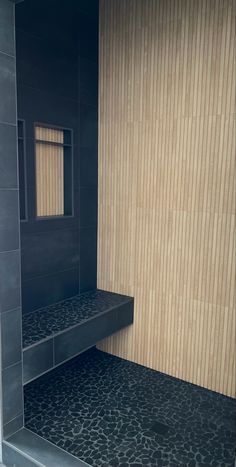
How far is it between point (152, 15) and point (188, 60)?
25.8 inches

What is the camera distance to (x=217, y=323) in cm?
356

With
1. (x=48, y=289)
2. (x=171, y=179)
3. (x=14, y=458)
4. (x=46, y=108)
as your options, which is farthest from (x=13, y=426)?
(x=46, y=108)

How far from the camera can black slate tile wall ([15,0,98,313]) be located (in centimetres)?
343

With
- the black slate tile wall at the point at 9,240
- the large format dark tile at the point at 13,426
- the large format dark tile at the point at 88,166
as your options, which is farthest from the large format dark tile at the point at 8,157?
the large format dark tile at the point at 13,426

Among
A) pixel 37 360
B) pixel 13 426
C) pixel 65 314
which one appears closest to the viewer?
pixel 13 426

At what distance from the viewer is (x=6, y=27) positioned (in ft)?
8.09

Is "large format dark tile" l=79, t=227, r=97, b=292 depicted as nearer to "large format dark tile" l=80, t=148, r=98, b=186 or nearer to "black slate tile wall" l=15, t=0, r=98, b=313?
"black slate tile wall" l=15, t=0, r=98, b=313

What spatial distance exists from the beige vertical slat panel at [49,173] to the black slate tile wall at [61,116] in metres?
0.13

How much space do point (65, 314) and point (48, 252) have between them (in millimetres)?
639

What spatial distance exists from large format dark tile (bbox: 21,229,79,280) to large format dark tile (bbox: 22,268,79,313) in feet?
0.21

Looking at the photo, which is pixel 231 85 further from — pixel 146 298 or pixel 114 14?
pixel 146 298

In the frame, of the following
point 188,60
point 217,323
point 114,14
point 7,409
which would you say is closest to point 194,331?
point 217,323

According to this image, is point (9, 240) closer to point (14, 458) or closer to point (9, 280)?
point (9, 280)

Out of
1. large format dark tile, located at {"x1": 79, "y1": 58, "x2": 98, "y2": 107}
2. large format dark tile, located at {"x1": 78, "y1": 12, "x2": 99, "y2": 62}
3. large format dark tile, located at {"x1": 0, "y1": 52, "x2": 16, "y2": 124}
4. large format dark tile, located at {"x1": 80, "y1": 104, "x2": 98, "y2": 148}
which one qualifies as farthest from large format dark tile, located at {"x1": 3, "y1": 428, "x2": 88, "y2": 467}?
large format dark tile, located at {"x1": 78, "y1": 12, "x2": 99, "y2": 62}
